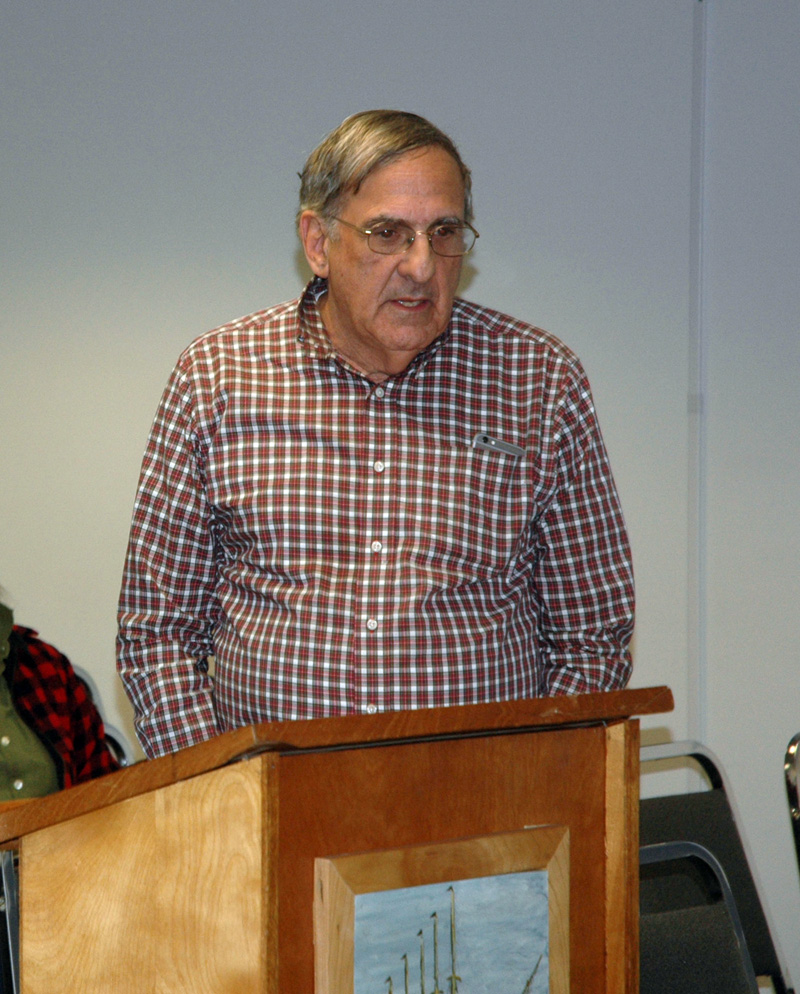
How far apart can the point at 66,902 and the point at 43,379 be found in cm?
163

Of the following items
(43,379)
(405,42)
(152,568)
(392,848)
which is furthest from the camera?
(405,42)

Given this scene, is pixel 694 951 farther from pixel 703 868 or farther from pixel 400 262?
pixel 400 262

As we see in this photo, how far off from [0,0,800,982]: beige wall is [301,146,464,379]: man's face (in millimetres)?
926

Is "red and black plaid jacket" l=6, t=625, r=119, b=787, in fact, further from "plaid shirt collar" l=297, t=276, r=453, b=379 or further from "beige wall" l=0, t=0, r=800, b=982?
"plaid shirt collar" l=297, t=276, r=453, b=379

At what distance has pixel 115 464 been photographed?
2629 millimetres

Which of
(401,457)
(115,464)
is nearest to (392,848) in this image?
(401,457)

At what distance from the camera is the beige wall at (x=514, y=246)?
2566mm

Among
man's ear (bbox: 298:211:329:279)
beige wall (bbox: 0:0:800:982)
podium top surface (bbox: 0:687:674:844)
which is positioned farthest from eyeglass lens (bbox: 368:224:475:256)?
beige wall (bbox: 0:0:800:982)

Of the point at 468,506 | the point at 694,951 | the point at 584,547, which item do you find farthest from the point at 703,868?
the point at 468,506

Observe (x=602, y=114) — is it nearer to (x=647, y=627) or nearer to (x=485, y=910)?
(x=647, y=627)

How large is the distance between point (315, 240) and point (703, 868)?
1.36m

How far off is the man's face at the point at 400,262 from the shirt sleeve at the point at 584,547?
29cm

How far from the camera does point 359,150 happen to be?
5.80 ft

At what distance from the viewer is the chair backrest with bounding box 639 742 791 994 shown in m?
2.22
